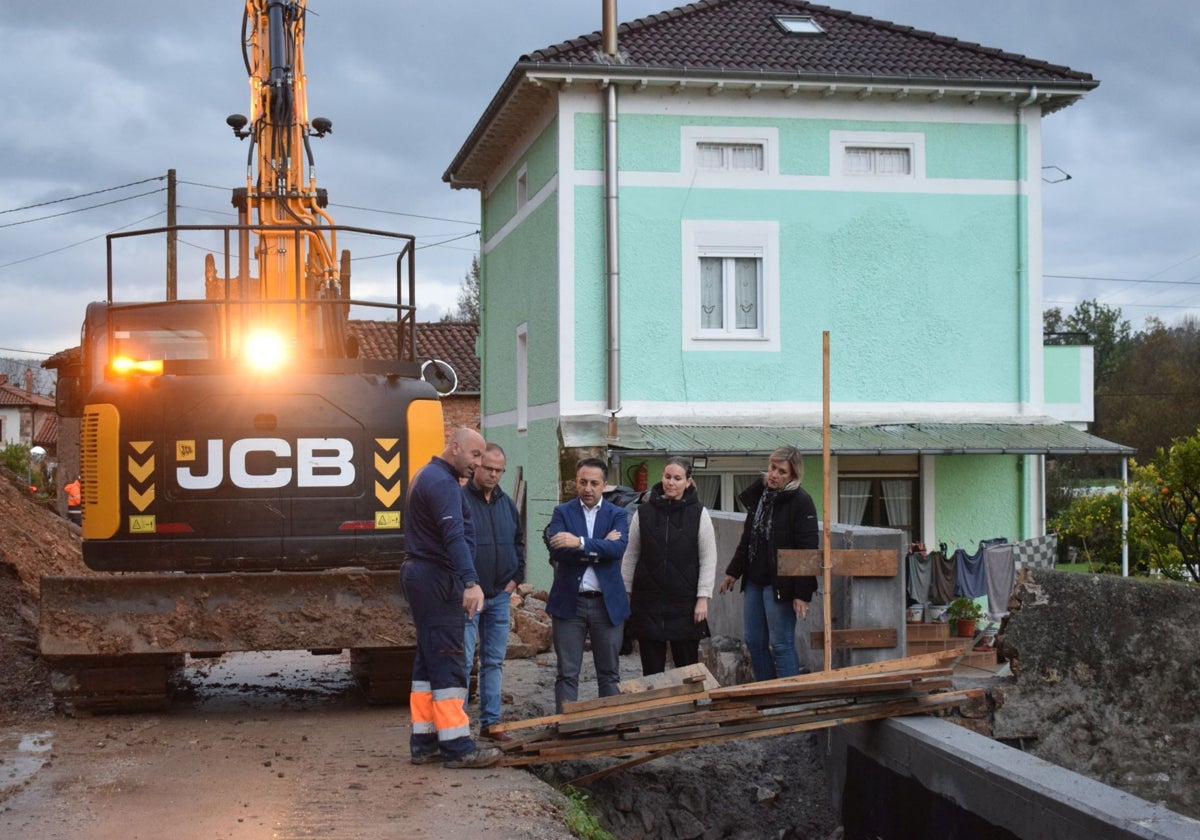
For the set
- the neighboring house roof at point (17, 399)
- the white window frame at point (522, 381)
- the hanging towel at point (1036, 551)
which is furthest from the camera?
the neighboring house roof at point (17, 399)

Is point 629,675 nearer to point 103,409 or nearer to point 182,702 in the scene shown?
point 182,702

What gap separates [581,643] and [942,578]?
10963mm

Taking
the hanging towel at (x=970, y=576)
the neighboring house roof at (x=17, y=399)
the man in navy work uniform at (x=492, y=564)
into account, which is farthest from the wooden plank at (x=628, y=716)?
the neighboring house roof at (x=17, y=399)

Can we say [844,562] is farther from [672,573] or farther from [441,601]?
[441,601]

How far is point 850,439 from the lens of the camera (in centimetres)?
2023

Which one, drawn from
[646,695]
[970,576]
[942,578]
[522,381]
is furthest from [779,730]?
[522,381]

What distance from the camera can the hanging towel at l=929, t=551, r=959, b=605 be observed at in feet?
62.5

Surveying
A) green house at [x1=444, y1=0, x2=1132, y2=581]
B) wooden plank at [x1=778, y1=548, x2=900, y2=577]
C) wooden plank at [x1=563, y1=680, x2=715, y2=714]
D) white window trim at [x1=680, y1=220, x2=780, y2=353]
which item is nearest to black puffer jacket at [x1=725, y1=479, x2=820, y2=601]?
wooden plank at [x1=778, y1=548, x2=900, y2=577]

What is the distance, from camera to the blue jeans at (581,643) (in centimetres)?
900

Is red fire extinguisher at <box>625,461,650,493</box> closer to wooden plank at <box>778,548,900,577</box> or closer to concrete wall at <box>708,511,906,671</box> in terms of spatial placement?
concrete wall at <box>708,511,906,671</box>

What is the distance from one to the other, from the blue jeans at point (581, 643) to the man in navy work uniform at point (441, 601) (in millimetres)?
898

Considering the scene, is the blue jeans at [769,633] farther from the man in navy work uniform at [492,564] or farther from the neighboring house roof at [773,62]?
the neighboring house roof at [773,62]

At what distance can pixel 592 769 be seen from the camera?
888 cm

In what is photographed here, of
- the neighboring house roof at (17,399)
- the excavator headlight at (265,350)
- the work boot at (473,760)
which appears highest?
the neighboring house roof at (17,399)
